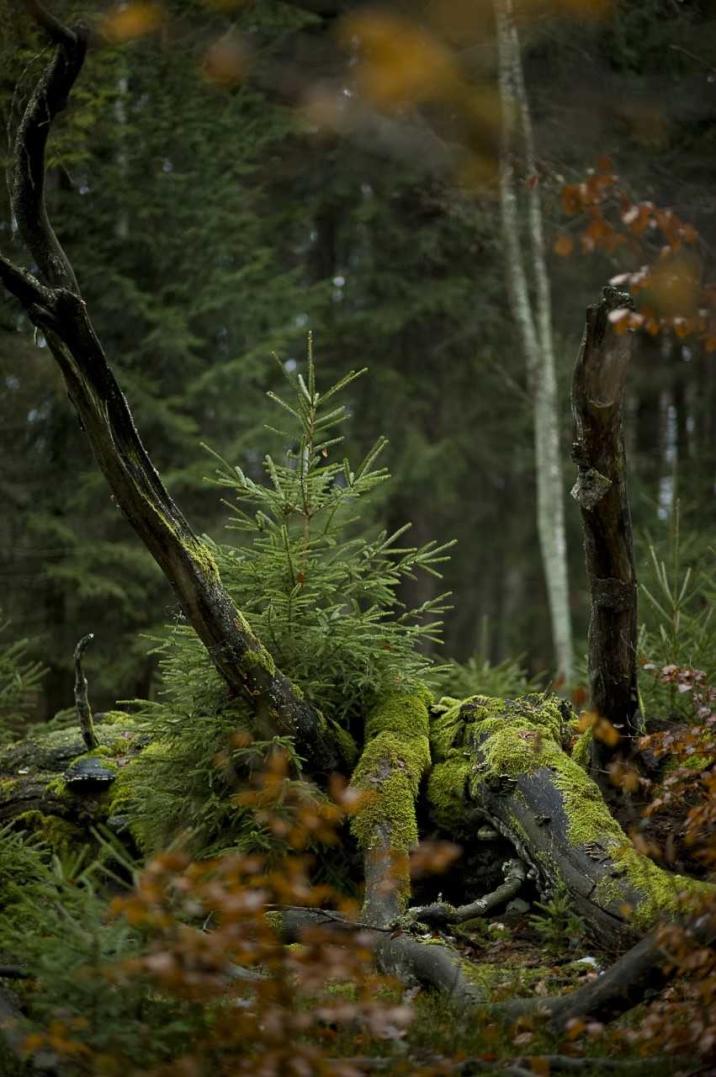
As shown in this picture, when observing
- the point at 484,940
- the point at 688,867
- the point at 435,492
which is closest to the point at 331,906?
the point at 484,940

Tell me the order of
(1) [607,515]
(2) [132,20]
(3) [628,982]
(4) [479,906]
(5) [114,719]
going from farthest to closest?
(2) [132,20] → (5) [114,719] → (4) [479,906] → (1) [607,515] → (3) [628,982]

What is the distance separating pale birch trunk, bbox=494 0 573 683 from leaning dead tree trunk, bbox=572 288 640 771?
7803mm

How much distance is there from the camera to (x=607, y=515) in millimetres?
5352

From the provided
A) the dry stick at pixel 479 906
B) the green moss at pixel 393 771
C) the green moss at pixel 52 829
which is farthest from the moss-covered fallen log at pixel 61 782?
the dry stick at pixel 479 906

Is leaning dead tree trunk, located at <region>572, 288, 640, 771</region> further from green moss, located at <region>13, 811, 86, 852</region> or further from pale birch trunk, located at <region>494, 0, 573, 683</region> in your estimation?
pale birch trunk, located at <region>494, 0, 573, 683</region>

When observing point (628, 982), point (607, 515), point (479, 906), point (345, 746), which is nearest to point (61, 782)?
point (345, 746)

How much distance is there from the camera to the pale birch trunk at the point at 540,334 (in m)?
14.1

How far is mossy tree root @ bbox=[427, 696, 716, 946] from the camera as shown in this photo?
16.1 feet

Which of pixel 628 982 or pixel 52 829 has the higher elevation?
pixel 628 982

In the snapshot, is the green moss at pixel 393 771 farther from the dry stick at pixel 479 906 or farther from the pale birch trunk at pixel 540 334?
the pale birch trunk at pixel 540 334

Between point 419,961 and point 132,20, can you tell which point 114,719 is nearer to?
point 419,961

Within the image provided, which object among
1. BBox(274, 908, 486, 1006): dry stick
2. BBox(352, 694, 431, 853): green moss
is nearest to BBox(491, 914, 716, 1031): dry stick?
BBox(274, 908, 486, 1006): dry stick

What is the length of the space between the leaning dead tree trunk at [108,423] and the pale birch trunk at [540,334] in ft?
28.4

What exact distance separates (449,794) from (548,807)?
92 cm
